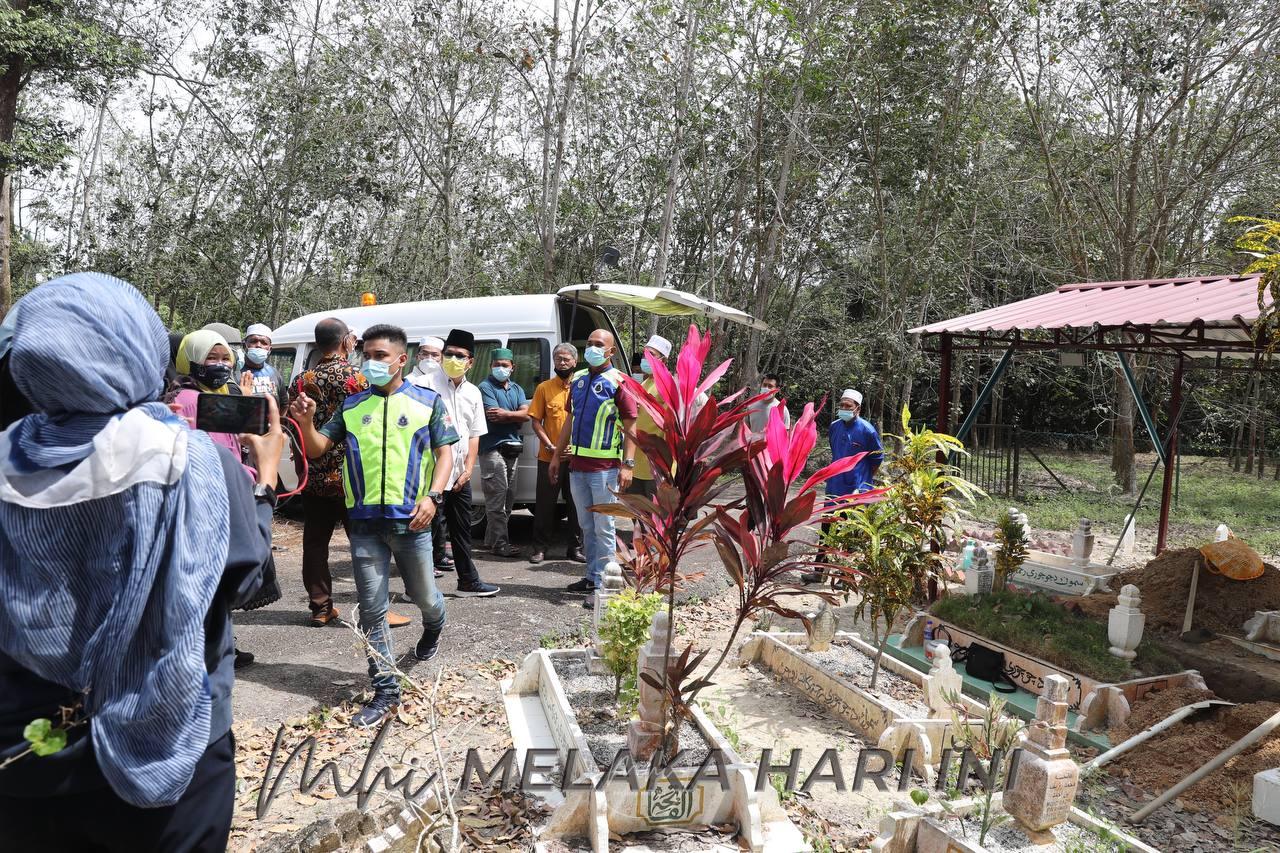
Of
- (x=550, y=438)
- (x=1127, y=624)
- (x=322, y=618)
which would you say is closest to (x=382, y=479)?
(x=322, y=618)

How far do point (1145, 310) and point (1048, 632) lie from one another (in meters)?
2.83

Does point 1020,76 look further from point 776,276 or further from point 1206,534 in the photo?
point 1206,534

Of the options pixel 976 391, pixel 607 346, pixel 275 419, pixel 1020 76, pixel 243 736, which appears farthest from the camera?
pixel 976 391

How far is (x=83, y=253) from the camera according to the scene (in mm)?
21047

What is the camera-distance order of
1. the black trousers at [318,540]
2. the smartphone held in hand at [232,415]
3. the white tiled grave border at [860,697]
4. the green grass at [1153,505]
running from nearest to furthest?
the smartphone held in hand at [232,415]
the white tiled grave border at [860,697]
the black trousers at [318,540]
the green grass at [1153,505]

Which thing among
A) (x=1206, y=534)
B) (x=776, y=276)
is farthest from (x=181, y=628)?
(x=776, y=276)

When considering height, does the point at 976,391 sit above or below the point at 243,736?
above

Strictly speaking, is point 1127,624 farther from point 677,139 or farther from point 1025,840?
point 677,139

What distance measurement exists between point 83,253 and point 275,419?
75.5 feet

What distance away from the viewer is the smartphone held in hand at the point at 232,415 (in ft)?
7.32

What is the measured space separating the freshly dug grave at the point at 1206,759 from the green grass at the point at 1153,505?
4932mm

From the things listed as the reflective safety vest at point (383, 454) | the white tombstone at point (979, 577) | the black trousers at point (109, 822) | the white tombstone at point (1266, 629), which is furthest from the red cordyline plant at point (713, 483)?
the white tombstone at point (1266, 629)

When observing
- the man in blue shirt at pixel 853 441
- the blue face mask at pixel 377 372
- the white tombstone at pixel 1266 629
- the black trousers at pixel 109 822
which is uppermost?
the blue face mask at pixel 377 372

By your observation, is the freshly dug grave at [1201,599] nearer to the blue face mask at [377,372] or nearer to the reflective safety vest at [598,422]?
the reflective safety vest at [598,422]
